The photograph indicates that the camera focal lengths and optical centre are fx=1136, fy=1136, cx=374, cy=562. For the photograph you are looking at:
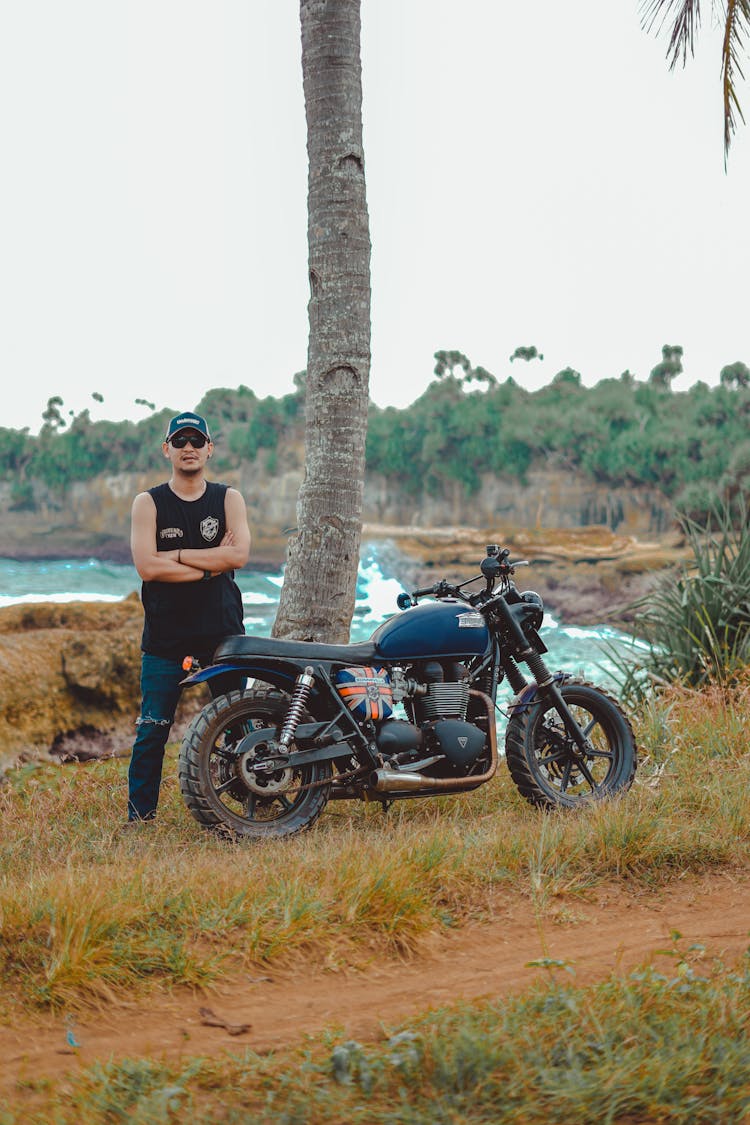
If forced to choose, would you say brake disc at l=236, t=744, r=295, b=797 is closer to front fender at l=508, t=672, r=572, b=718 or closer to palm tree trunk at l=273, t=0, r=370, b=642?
front fender at l=508, t=672, r=572, b=718

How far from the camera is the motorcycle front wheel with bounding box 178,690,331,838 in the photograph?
5.73 meters

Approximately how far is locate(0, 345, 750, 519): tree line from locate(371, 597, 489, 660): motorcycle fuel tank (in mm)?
60703

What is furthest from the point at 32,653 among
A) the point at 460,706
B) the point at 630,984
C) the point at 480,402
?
the point at 480,402

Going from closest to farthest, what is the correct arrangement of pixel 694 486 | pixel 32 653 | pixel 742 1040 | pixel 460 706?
pixel 742 1040, pixel 460 706, pixel 32 653, pixel 694 486

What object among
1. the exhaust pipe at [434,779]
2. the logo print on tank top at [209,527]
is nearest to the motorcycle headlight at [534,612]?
the exhaust pipe at [434,779]

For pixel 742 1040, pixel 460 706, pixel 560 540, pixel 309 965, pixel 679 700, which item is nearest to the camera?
pixel 742 1040

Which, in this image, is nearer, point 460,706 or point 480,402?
point 460,706

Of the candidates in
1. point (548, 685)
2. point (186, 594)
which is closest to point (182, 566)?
point (186, 594)

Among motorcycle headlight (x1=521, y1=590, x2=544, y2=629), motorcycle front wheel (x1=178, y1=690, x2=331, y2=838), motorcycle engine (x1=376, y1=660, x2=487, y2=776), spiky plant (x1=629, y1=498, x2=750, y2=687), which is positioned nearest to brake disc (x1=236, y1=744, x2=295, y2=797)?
motorcycle front wheel (x1=178, y1=690, x2=331, y2=838)

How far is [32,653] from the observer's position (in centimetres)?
1024

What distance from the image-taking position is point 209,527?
6.29 metres

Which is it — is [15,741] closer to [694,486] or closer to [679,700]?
[679,700]

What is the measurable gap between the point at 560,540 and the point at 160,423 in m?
24.7

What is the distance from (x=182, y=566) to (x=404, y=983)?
2.76 metres
